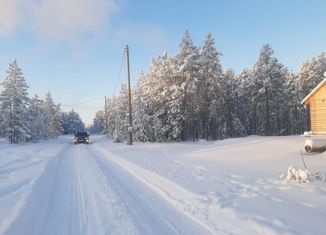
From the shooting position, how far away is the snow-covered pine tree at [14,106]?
5694 cm

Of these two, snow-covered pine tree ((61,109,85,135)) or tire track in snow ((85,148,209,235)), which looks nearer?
tire track in snow ((85,148,209,235))

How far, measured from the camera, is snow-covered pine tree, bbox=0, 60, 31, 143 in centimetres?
5694

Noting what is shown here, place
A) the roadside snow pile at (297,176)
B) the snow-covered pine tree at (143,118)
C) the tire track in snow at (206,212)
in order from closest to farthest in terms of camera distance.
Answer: the tire track in snow at (206,212) → the roadside snow pile at (297,176) → the snow-covered pine tree at (143,118)

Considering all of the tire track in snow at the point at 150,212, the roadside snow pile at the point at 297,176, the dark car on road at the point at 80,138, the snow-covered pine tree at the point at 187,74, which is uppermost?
the snow-covered pine tree at the point at 187,74

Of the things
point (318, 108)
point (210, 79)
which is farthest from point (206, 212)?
point (210, 79)

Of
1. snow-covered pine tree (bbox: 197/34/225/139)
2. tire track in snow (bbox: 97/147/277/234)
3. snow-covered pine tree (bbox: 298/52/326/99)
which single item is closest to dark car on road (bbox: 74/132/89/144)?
snow-covered pine tree (bbox: 197/34/225/139)

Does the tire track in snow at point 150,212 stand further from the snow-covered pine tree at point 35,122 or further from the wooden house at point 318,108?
the snow-covered pine tree at point 35,122

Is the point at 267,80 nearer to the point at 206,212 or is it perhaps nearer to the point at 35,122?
Answer: the point at 35,122

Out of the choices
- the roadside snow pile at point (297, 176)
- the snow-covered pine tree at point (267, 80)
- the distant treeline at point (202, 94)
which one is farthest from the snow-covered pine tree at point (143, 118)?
the roadside snow pile at point (297, 176)

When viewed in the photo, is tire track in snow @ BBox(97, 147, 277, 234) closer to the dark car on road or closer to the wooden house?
the wooden house

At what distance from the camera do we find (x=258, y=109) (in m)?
68.2

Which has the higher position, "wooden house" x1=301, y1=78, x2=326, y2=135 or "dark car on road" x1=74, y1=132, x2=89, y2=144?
"wooden house" x1=301, y1=78, x2=326, y2=135

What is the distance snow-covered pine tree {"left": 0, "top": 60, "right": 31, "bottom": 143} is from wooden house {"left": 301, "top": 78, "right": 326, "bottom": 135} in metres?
43.9

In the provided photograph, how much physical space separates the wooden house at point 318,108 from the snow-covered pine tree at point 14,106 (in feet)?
144
